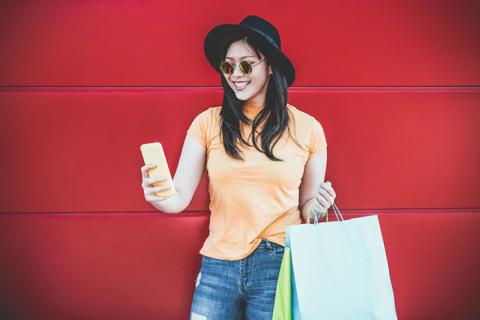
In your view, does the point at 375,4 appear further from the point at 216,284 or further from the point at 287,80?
the point at 216,284

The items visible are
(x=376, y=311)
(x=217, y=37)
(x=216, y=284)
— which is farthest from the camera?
(x=217, y=37)

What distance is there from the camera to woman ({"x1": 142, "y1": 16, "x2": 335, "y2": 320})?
1267mm

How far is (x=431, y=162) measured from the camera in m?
A: 1.77

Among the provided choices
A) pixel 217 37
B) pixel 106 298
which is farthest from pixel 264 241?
pixel 106 298

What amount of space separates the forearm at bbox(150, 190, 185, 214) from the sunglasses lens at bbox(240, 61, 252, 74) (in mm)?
449

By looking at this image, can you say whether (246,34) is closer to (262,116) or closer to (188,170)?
(262,116)

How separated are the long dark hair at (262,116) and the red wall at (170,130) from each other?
1.15 ft

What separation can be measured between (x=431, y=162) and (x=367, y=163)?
287 millimetres

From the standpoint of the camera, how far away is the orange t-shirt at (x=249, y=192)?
127 centimetres

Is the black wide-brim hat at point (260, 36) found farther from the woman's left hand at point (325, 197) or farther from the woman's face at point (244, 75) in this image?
the woman's left hand at point (325, 197)

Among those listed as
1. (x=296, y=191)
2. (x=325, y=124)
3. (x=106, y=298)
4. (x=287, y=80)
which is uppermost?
(x=287, y=80)

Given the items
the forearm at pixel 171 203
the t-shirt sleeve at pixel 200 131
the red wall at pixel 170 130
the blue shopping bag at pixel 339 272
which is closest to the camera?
the blue shopping bag at pixel 339 272

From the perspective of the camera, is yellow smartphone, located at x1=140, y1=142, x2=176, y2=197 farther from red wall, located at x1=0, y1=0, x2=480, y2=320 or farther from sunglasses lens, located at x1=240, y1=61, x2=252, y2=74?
red wall, located at x1=0, y1=0, x2=480, y2=320

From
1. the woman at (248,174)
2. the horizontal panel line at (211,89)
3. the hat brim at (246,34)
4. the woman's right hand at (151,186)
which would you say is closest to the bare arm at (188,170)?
the woman at (248,174)
